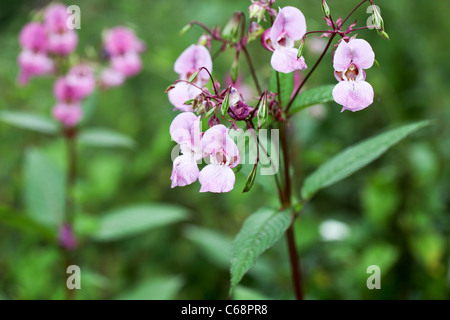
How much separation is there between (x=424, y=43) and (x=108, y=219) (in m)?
1.90

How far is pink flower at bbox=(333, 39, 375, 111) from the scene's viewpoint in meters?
0.75

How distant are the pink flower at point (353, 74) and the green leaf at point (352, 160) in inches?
9.8

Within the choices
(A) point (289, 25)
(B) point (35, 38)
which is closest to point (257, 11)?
(A) point (289, 25)

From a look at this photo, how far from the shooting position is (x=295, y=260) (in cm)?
105

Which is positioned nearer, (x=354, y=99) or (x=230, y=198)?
(x=354, y=99)

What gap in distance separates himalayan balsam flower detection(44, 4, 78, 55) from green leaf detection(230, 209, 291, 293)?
1.07 meters

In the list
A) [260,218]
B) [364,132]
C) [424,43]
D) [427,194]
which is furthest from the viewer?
[424,43]

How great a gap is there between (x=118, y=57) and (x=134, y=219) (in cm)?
67

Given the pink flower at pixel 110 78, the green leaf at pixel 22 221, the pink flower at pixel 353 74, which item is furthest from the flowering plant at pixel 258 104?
the pink flower at pixel 110 78

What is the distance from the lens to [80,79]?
166cm

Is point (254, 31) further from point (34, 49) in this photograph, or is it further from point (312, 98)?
point (34, 49)

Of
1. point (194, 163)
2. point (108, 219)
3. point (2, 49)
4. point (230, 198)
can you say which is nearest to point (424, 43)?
point (230, 198)

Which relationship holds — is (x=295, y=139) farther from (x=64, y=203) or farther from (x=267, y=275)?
(x=64, y=203)

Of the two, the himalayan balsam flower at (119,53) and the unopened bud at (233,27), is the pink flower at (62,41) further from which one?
the unopened bud at (233,27)
